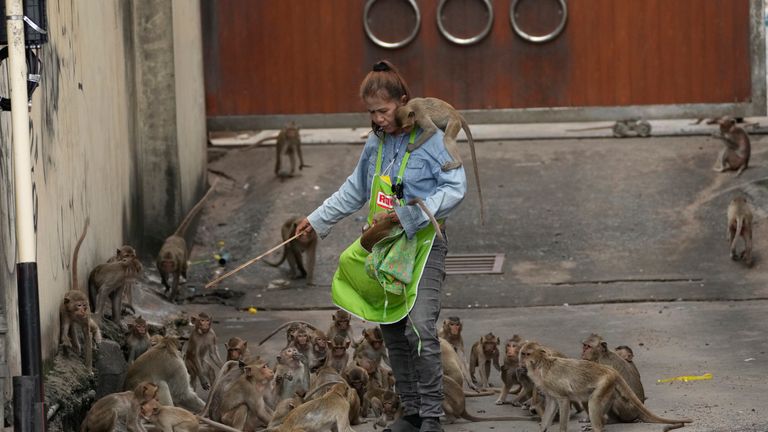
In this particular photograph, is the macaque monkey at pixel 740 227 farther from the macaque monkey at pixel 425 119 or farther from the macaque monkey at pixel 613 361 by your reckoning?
the macaque monkey at pixel 425 119

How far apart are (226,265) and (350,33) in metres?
4.23

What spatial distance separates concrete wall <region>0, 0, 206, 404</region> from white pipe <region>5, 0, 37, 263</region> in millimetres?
1514

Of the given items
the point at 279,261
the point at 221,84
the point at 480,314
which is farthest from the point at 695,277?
the point at 221,84

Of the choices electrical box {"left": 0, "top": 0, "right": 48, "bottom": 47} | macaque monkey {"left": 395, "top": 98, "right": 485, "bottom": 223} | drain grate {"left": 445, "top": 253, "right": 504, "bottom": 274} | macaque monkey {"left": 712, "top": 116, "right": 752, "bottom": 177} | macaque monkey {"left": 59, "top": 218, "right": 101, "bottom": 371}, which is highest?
electrical box {"left": 0, "top": 0, "right": 48, "bottom": 47}

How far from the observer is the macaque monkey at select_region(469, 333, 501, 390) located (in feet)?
34.7

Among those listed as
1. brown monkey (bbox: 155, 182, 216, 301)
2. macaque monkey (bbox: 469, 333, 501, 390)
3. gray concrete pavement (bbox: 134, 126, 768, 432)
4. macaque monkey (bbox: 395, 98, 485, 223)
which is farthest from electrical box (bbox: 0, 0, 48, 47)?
brown monkey (bbox: 155, 182, 216, 301)

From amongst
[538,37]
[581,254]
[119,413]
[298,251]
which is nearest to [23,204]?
[119,413]

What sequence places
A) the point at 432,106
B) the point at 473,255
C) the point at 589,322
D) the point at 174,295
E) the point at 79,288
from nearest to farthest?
the point at 432,106 < the point at 79,288 < the point at 589,322 < the point at 174,295 < the point at 473,255

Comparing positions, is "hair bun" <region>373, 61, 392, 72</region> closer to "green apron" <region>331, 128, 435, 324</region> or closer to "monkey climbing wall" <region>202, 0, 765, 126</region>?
"green apron" <region>331, 128, 435, 324</region>

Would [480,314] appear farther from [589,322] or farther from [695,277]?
[695,277]

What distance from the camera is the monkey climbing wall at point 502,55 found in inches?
696

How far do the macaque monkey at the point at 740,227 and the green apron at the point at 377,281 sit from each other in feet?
19.8

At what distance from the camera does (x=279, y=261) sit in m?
14.9

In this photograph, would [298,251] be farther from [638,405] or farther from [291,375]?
[638,405]
